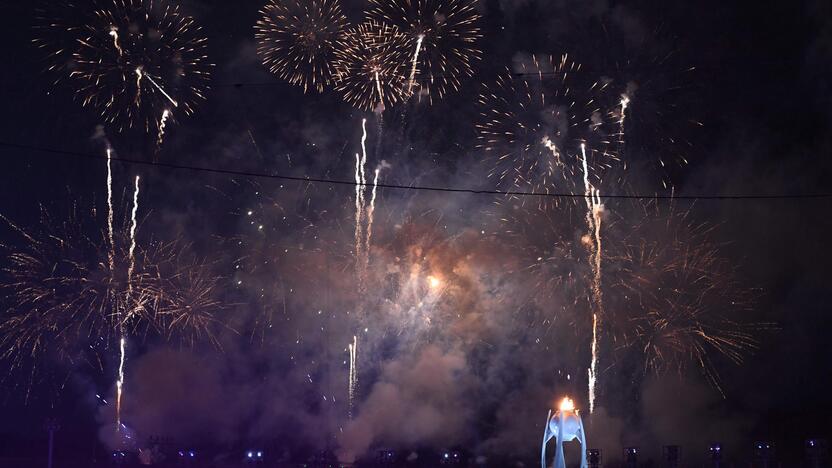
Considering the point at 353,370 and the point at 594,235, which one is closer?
the point at 594,235

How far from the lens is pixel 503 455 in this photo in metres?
31.5

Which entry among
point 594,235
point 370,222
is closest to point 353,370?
point 370,222

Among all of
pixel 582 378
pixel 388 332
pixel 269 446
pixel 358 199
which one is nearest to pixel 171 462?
pixel 269 446

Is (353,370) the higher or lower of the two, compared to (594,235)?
lower

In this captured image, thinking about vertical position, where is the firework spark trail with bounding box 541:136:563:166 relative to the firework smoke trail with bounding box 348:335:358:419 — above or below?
above

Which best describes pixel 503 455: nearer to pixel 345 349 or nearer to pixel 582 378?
pixel 582 378

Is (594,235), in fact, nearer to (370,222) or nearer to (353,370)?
(370,222)

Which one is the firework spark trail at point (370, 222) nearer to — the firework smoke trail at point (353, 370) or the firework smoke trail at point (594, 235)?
the firework smoke trail at point (353, 370)

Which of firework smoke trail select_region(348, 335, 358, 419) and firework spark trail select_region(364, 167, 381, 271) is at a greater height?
firework spark trail select_region(364, 167, 381, 271)

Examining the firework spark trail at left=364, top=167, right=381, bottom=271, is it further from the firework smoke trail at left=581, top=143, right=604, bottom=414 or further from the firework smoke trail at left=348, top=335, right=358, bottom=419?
the firework smoke trail at left=581, top=143, right=604, bottom=414

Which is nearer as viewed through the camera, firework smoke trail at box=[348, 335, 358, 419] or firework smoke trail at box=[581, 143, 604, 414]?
firework smoke trail at box=[581, 143, 604, 414]

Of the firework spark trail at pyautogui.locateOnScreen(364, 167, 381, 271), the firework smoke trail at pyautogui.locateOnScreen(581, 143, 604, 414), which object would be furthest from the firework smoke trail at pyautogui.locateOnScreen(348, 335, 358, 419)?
the firework smoke trail at pyautogui.locateOnScreen(581, 143, 604, 414)

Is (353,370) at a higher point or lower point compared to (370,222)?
lower

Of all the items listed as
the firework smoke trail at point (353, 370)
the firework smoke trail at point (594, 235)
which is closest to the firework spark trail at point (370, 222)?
the firework smoke trail at point (353, 370)
